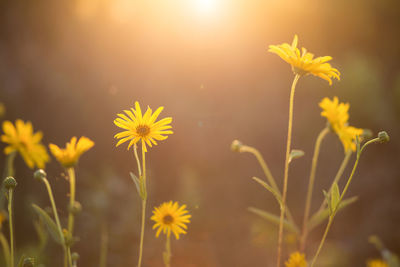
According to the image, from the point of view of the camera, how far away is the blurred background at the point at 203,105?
2004 millimetres

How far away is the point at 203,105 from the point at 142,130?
161cm

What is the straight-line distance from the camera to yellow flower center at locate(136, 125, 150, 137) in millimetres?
871

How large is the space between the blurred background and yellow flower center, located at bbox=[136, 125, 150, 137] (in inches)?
42.6

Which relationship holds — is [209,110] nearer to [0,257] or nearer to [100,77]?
[100,77]

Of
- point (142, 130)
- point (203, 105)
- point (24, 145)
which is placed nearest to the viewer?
point (142, 130)

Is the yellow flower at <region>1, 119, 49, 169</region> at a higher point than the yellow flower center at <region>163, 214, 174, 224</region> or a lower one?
higher

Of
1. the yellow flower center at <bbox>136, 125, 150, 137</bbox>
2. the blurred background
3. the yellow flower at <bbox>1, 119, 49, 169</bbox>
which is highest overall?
the blurred background

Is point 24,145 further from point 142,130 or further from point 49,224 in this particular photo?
point 142,130

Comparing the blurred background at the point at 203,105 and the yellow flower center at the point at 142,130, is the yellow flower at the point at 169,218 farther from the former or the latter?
the blurred background at the point at 203,105

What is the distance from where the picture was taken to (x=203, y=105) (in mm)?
2473

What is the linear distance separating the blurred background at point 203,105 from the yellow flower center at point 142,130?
108 cm

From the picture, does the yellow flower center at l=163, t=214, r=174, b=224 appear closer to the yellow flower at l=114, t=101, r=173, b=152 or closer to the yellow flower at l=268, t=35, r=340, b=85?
the yellow flower at l=114, t=101, r=173, b=152

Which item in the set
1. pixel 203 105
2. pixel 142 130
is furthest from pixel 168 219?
pixel 203 105

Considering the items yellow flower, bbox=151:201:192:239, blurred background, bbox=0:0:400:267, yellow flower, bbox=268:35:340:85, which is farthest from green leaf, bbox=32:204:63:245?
blurred background, bbox=0:0:400:267
